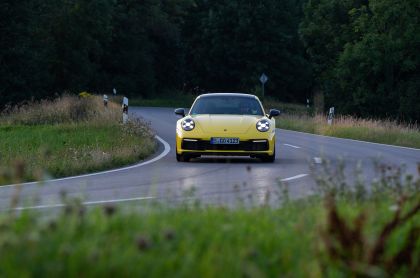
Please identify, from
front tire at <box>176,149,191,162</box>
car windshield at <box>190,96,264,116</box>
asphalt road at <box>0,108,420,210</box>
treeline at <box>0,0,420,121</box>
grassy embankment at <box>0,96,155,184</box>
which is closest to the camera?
asphalt road at <box>0,108,420,210</box>

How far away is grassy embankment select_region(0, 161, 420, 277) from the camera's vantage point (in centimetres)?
455

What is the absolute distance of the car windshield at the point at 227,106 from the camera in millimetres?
20797

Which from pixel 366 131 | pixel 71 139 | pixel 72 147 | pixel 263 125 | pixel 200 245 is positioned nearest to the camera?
pixel 200 245

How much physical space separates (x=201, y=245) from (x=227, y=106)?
1560 cm

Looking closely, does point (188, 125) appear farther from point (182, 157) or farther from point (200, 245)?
point (200, 245)

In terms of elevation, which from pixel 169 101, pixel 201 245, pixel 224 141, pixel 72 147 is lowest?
pixel 169 101

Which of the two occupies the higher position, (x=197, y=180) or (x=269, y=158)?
(x=197, y=180)

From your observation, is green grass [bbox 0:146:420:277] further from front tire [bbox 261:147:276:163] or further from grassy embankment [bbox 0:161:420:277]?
front tire [bbox 261:147:276:163]

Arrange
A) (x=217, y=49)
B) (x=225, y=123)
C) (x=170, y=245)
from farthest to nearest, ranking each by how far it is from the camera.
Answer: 1. (x=217, y=49)
2. (x=225, y=123)
3. (x=170, y=245)

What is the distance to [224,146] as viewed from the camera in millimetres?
19391

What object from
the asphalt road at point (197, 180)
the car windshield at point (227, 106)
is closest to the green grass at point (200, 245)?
the asphalt road at point (197, 180)

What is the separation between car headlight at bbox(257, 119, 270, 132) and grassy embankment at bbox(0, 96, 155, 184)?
2710 millimetres

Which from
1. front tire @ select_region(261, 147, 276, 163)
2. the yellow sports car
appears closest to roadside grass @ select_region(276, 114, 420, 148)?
front tire @ select_region(261, 147, 276, 163)

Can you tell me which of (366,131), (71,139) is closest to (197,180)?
(71,139)
